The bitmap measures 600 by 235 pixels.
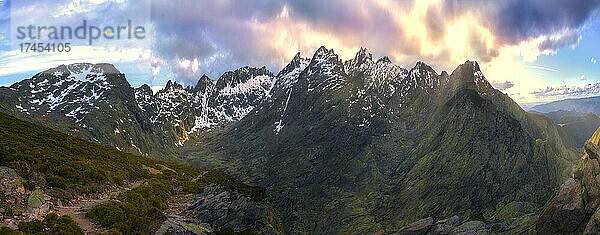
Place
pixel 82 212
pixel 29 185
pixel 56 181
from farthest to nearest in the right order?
1. pixel 56 181
2. pixel 82 212
3. pixel 29 185

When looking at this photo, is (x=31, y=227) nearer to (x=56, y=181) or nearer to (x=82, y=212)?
(x=82, y=212)

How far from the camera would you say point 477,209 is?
143250mm

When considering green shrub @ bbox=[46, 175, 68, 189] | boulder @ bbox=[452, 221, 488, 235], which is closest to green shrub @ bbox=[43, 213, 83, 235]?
green shrub @ bbox=[46, 175, 68, 189]

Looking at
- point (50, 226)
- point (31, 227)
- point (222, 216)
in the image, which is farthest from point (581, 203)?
point (31, 227)

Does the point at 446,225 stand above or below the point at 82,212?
below

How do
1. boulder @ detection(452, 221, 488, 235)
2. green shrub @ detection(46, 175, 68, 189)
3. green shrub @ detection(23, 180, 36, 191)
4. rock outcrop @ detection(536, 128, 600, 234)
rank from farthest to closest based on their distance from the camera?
1. boulder @ detection(452, 221, 488, 235)
2. rock outcrop @ detection(536, 128, 600, 234)
3. green shrub @ detection(46, 175, 68, 189)
4. green shrub @ detection(23, 180, 36, 191)

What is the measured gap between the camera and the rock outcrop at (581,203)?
161ft

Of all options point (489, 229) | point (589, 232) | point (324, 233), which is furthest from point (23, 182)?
point (324, 233)

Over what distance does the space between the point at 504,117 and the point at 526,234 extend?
14997cm

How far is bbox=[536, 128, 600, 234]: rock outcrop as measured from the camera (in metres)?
49.2

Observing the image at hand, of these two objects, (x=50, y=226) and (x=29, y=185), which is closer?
(x=50, y=226)

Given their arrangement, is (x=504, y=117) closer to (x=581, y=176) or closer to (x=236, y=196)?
(x=581, y=176)

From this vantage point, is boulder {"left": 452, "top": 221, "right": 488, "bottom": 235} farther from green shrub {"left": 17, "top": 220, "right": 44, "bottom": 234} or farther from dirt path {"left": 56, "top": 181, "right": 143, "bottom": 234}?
green shrub {"left": 17, "top": 220, "right": 44, "bottom": 234}

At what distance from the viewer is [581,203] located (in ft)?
171
